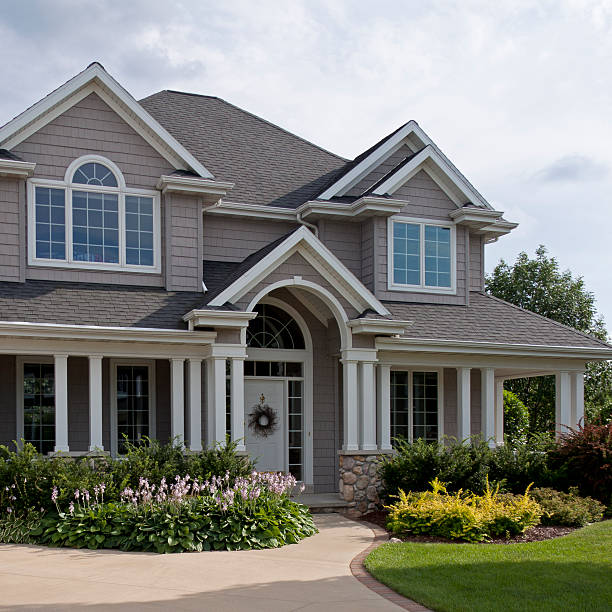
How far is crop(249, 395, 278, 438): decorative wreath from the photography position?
56.2 feet

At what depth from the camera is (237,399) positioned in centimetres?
1485

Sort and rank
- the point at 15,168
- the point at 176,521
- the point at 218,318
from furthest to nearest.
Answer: the point at 15,168
the point at 218,318
the point at 176,521

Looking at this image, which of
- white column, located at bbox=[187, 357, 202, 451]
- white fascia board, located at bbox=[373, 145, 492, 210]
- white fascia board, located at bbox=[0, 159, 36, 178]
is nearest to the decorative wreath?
white column, located at bbox=[187, 357, 202, 451]

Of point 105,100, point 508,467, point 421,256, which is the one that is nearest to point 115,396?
point 105,100

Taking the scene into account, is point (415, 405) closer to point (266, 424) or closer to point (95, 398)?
point (266, 424)

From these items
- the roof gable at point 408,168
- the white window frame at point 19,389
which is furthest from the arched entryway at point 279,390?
the white window frame at point 19,389

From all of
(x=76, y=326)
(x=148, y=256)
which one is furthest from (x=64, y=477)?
(x=148, y=256)

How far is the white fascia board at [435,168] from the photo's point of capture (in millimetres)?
17984

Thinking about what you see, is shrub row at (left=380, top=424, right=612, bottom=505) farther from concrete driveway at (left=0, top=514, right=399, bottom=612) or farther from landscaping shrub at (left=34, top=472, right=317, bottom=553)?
concrete driveway at (left=0, top=514, right=399, bottom=612)

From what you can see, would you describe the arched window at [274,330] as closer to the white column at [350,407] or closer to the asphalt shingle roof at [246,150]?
the white column at [350,407]

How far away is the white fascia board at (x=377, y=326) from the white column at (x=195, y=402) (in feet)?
9.70

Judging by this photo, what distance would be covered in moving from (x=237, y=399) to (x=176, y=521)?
3.51 meters

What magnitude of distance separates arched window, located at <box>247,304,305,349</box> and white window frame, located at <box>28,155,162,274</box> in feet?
8.00

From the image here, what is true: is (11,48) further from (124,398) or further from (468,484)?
(468,484)
